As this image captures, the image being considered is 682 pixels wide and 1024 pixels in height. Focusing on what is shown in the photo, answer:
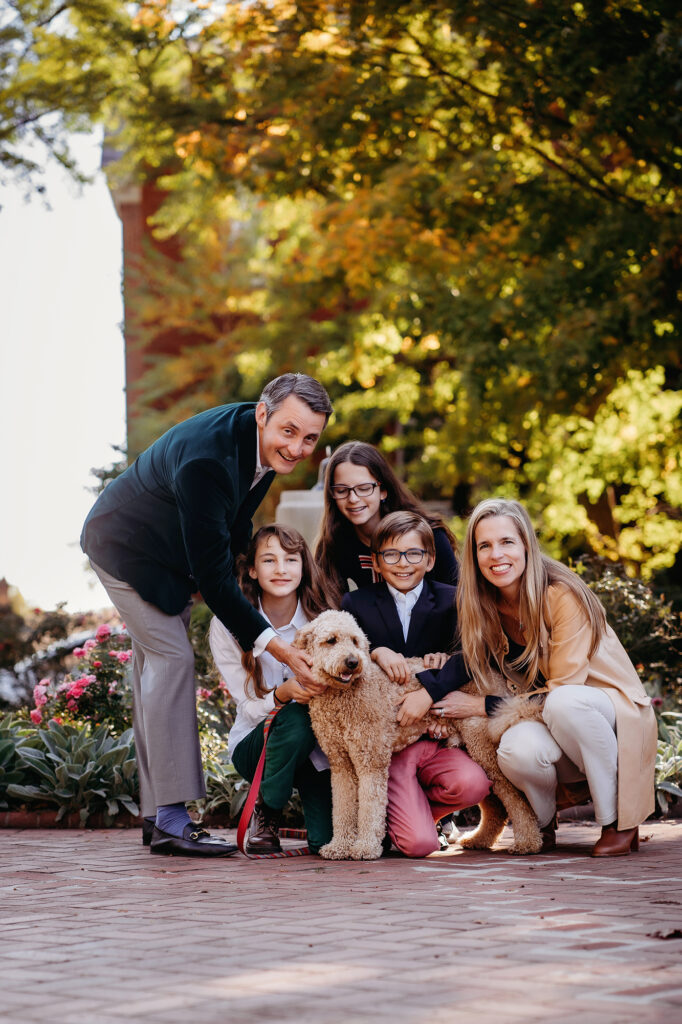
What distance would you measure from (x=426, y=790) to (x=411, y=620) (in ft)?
2.54

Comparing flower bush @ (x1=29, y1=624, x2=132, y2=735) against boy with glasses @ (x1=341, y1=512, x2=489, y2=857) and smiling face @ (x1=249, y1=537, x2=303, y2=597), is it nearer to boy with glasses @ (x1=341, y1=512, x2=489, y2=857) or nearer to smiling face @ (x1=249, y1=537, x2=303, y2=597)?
smiling face @ (x1=249, y1=537, x2=303, y2=597)

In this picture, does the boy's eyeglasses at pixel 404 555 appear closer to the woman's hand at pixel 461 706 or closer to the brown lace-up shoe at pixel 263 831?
the woman's hand at pixel 461 706

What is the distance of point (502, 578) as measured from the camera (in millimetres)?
5230

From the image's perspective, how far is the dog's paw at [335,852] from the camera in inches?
203

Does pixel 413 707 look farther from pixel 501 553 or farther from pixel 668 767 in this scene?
pixel 668 767

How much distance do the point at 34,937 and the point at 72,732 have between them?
3851 millimetres

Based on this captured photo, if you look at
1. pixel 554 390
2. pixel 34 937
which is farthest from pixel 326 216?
pixel 34 937

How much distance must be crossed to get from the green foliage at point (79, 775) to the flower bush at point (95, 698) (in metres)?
0.65

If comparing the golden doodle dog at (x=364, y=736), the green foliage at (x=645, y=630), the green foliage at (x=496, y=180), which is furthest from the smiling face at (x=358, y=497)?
the green foliage at (x=496, y=180)

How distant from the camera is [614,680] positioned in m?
5.20

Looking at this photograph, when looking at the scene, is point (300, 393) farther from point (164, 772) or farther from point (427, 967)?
point (427, 967)

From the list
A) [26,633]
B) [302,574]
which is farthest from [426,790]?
[26,633]

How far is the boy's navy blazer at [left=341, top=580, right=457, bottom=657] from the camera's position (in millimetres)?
5535

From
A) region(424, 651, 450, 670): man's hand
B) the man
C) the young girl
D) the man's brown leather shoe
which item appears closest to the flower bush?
the man
